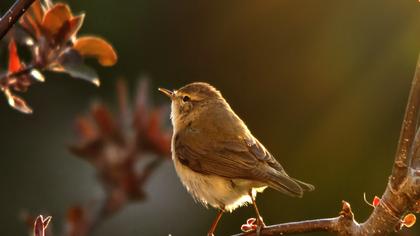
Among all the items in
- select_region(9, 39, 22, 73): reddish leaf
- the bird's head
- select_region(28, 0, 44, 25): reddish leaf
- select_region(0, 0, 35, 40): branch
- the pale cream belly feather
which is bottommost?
the pale cream belly feather

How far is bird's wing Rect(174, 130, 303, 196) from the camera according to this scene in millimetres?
4109

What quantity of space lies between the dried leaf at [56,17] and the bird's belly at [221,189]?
1.69 meters

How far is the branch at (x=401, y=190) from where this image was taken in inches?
88.0

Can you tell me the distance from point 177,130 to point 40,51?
224 cm

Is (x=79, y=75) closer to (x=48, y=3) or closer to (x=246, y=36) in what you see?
(x=48, y=3)

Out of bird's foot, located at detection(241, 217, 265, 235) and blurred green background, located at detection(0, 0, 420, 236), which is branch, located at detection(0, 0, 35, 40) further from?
blurred green background, located at detection(0, 0, 420, 236)

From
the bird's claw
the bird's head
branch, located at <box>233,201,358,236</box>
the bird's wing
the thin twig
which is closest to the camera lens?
the thin twig

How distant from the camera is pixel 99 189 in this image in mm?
7066

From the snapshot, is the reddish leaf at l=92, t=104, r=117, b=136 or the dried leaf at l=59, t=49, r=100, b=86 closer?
the dried leaf at l=59, t=49, r=100, b=86

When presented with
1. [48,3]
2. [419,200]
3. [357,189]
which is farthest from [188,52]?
[419,200]

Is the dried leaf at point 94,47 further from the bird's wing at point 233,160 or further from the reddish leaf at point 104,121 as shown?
the bird's wing at point 233,160

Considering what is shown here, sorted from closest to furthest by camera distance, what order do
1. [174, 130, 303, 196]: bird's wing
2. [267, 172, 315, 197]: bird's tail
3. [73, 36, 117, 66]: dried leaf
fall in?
[73, 36, 117, 66]: dried leaf → [267, 172, 315, 197]: bird's tail → [174, 130, 303, 196]: bird's wing

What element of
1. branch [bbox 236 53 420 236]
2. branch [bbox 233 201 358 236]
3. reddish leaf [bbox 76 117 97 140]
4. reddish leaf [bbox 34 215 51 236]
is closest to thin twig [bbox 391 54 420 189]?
branch [bbox 236 53 420 236]

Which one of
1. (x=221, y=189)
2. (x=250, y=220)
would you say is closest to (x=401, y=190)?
(x=250, y=220)
